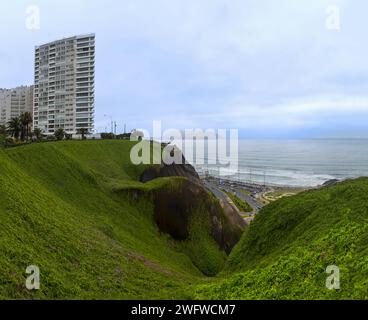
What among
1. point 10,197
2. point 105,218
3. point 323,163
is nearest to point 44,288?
point 10,197

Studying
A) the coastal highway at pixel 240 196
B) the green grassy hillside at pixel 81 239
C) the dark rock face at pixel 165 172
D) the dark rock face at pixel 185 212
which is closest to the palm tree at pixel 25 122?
the dark rock face at pixel 165 172

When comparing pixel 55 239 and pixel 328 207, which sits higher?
pixel 328 207

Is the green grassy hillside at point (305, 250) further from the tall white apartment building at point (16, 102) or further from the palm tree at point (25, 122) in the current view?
the tall white apartment building at point (16, 102)

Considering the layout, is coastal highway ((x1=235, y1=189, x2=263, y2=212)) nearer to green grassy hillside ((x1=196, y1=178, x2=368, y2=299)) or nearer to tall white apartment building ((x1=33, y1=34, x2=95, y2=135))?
tall white apartment building ((x1=33, y1=34, x2=95, y2=135))

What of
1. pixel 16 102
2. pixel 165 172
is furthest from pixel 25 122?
pixel 16 102

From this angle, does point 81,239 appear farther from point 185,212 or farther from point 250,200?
point 250,200
